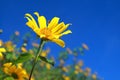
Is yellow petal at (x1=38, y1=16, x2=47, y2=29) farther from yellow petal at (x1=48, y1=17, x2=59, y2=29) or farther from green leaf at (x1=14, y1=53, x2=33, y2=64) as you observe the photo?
green leaf at (x1=14, y1=53, x2=33, y2=64)

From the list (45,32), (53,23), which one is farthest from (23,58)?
(53,23)

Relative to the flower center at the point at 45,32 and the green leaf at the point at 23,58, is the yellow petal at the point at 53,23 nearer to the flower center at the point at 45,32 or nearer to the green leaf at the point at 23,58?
the flower center at the point at 45,32

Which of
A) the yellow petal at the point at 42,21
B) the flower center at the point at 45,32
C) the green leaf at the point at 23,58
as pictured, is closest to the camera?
the green leaf at the point at 23,58

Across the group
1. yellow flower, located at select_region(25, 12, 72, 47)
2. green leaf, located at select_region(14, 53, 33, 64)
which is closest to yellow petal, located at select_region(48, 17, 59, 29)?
yellow flower, located at select_region(25, 12, 72, 47)

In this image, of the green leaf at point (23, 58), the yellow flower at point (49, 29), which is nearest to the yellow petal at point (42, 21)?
the yellow flower at point (49, 29)

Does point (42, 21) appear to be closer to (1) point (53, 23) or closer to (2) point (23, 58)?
(1) point (53, 23)

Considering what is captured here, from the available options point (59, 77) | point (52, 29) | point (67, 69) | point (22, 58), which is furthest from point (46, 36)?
point (67, 69)

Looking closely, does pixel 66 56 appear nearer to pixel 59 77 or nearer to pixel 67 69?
pixel 67 69

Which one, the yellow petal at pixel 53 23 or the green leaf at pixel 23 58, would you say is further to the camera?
the yellow petal at pixel 53 23
